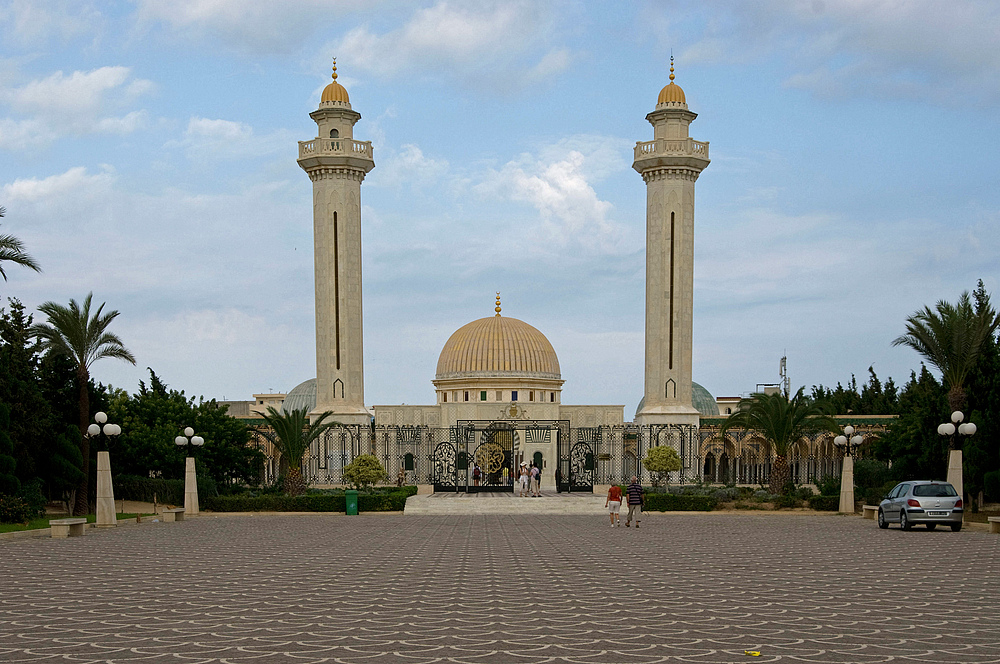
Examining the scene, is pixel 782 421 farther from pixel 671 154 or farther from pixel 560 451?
pixel 671 154

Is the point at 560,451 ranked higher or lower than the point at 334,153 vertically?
lower

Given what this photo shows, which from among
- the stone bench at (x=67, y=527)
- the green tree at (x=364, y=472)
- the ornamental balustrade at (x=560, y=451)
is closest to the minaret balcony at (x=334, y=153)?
the ornamental balustrade at (x=560, y=451)

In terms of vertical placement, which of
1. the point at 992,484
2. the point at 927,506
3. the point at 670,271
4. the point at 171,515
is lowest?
the point at 171,515

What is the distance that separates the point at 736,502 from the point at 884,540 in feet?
39.8

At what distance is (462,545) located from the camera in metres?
16.2

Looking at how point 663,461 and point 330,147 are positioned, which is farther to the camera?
point 330,147

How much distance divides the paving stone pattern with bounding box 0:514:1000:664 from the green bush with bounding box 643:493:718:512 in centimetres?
1035

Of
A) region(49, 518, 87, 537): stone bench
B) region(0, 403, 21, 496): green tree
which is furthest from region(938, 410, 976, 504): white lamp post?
region(0, 403, 21, 496): green tree

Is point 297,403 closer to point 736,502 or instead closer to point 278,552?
point 736,502

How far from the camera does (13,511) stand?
20656 millimetres

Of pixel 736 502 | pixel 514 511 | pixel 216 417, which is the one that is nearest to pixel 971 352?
pixel 736 502

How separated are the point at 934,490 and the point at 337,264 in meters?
28.4

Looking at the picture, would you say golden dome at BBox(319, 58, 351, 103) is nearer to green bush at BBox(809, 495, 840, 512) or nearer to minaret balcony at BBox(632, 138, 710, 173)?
minaret balcony at BBox(632, 138, 710, 173)

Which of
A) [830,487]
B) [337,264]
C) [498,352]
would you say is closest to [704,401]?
[498,352]
